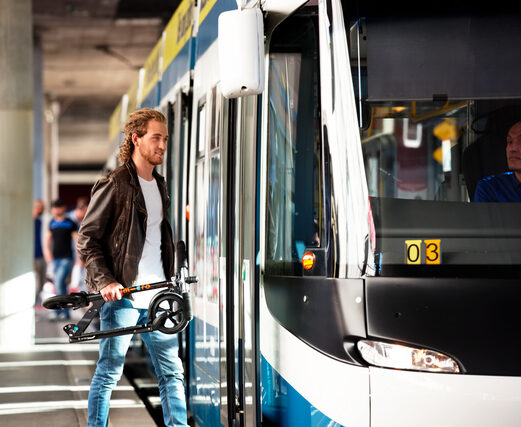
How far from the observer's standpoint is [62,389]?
26.4ft

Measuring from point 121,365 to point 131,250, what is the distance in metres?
0.64

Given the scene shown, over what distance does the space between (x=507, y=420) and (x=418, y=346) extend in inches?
16.7

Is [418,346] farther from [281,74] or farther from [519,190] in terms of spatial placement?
[281,74]

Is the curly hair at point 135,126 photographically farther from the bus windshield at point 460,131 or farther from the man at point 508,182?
the man at point 508,182

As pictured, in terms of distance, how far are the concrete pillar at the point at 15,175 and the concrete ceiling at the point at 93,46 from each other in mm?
4935

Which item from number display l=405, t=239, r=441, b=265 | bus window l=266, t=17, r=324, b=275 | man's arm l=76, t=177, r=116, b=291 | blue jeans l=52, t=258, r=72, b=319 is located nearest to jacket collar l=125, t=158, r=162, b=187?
man's arm l=76, t=177, r=116, b=291

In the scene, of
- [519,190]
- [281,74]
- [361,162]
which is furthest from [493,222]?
[281,74]

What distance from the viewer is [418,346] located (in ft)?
11.3

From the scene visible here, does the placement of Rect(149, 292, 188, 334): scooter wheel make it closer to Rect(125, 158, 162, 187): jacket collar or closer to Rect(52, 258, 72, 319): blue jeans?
Rect(125, 158, 162, 187): jacket collar

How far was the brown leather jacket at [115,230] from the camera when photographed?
457 centimetres

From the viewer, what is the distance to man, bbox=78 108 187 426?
458 centimetres

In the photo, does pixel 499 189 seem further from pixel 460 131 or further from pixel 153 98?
pixel 153 98

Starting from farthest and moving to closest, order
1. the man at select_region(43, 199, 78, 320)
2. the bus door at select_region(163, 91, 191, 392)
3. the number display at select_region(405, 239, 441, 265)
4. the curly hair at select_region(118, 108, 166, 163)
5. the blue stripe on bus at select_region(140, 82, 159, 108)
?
1. the man at select_region(43, 199, 78, 320)
2. the blue stripe on bus at select_region(140, 82, 159, 108)
3. the bus door at select_region(163, 91, 191, 392)
4. the curly hair at select_region(118, 108, 166, 163)
5. the number display at select_region(405, 239, 441, 265)

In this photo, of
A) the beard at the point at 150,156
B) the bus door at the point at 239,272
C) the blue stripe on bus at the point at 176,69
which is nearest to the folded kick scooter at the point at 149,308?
the bus door at the point at 239,272
